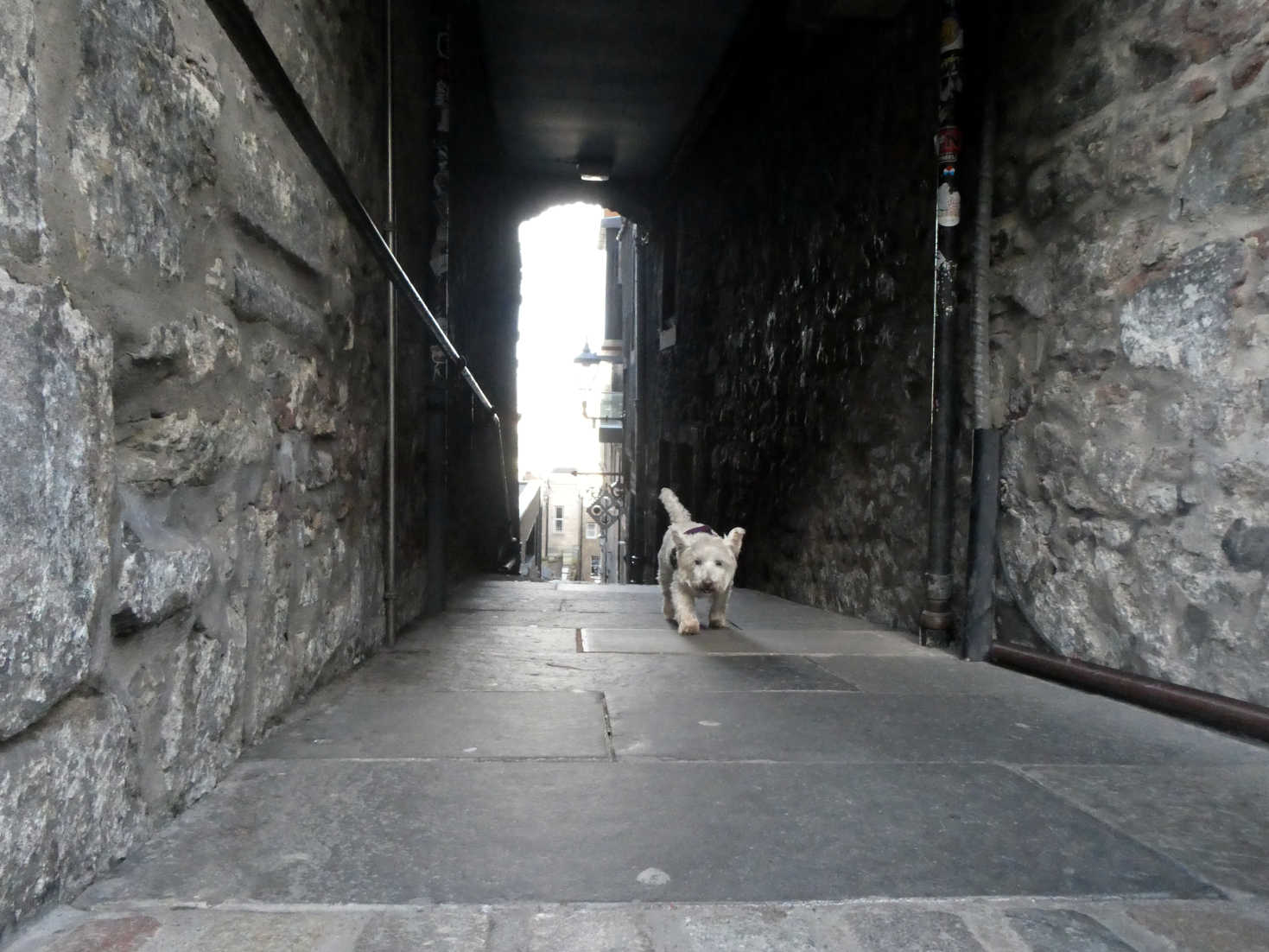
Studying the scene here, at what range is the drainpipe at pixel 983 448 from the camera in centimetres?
295

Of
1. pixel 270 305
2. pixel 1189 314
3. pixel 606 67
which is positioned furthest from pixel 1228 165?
pixel 606 67

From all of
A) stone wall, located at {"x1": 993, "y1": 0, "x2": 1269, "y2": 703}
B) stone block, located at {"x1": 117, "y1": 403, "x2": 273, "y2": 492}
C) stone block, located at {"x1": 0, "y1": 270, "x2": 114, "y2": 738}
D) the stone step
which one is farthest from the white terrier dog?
stone block, located at {"x1": 0, "y1": 270, "x2": 114, "y2": 738}

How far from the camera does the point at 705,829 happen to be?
148cm

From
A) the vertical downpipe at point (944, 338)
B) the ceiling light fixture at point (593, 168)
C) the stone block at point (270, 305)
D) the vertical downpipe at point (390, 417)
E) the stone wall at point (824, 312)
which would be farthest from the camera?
the ceiling light fixture at point (593, 168)

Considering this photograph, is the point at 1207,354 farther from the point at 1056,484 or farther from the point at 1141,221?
the point at 1056,484

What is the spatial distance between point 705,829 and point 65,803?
0.94 metres

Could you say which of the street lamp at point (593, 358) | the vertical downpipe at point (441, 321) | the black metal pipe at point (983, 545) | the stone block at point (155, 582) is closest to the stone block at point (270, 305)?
the stone block at point (155, 582)

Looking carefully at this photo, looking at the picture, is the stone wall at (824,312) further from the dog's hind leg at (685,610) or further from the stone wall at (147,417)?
the stone wall at (147,417)

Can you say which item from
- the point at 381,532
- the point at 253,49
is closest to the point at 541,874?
the point at 253,49

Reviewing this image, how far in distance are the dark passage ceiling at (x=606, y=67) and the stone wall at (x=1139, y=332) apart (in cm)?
143

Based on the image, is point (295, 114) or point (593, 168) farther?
point (593, 168)

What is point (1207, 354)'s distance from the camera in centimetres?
217

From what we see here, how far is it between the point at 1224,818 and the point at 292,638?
6.39 ft

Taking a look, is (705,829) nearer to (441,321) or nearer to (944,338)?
(944,338)
